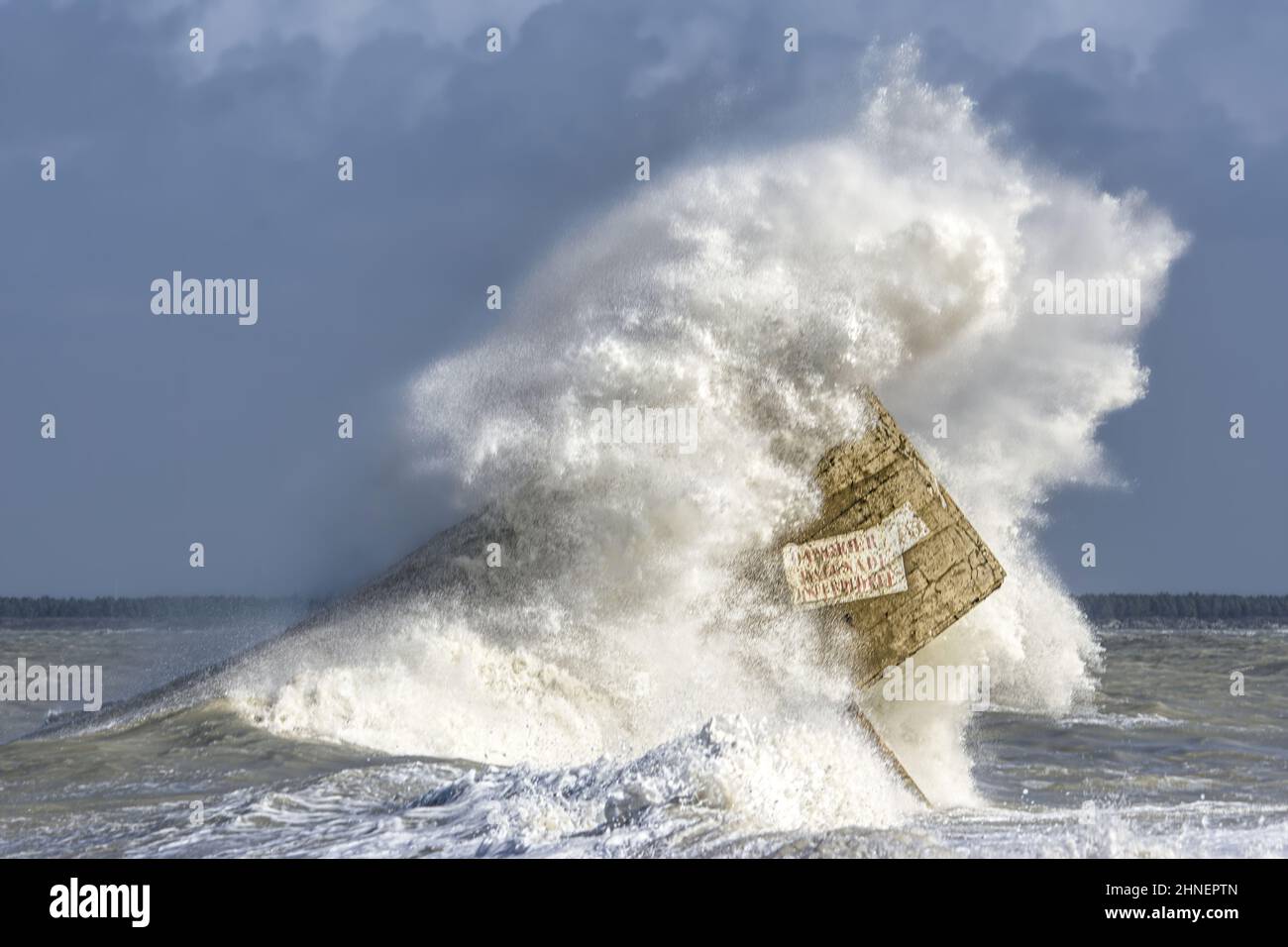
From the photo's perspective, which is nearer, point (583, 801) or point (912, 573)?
point (583, 801)

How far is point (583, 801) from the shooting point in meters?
7.60

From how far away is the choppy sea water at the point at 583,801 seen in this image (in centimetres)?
712

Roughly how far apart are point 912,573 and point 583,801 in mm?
3795

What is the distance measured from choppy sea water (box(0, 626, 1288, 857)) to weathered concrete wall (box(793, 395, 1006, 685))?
1.02 m

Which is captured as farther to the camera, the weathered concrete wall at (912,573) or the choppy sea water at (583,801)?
the weathered concrete wall at (912,573)

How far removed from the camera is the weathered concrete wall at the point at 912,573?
1021 cm

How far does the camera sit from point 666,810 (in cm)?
738

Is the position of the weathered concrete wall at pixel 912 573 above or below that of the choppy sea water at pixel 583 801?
above

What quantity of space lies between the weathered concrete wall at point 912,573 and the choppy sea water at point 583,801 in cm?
102

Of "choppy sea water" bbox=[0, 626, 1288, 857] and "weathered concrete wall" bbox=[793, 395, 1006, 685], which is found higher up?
"weathered concrete wall" bbox=[793, 395, 1006, 685]

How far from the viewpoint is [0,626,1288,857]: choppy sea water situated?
7.12m

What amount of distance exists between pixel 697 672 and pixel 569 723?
1.22m
